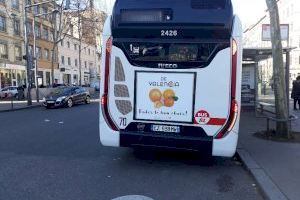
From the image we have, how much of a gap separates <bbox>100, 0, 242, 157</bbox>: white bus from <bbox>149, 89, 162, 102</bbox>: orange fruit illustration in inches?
0.7

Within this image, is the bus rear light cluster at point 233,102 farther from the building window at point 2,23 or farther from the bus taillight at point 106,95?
the building window at point 2,23

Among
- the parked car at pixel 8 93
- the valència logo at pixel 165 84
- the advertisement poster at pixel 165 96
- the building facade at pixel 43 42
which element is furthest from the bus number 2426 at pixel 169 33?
the building facade at pixel 43 42

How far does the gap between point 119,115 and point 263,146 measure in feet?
11.9

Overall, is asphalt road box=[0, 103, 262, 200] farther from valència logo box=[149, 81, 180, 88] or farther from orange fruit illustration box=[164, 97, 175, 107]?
valència logo box=[149, 81, 180, 88]

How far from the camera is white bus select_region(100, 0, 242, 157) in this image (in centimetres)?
598

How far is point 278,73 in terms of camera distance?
8961mm

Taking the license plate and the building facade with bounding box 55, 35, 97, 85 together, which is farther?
the building facade with bounding box 55, 35, 97, 85

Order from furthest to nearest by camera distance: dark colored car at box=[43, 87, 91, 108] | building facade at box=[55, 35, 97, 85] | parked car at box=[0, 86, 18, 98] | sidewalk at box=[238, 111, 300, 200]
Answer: building facade at box=[55, 35, 97, 85], parked car at box=[0, 86, 18, 98], dark colored car at box=[43, 87, 91, 108], sidewalk at box=[238, 111, 300, 200]

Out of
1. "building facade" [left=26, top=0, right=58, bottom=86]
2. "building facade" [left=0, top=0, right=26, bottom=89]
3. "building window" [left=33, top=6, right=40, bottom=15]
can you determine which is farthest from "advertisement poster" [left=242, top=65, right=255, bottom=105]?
"building window" [left=33, top=6, right=40, bottom=15]

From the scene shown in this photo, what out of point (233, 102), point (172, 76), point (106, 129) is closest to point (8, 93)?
point (106, 129)

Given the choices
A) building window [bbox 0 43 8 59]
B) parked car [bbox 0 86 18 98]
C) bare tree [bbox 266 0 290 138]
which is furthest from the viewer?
building window [bbox 0 43 8 59]

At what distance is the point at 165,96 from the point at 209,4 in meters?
1.76

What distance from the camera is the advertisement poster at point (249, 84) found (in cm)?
1568

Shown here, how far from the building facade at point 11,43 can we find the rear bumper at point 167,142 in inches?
1428
